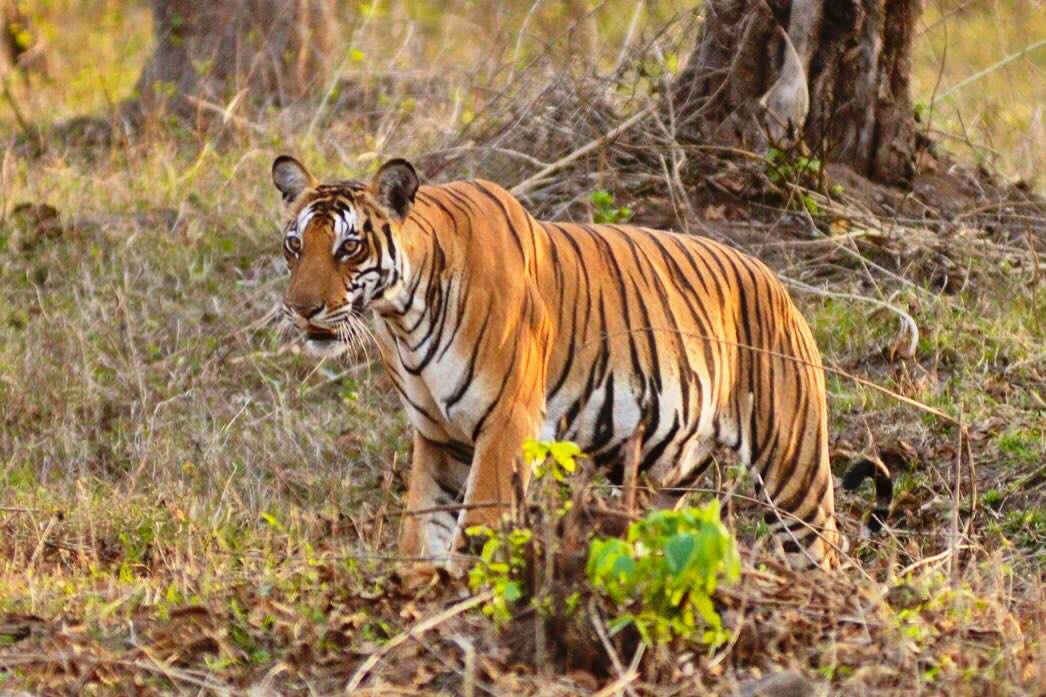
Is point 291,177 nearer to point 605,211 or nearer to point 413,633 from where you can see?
point 413,633

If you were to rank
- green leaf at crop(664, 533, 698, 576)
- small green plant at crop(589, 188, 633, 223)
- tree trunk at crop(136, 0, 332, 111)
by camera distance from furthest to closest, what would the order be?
tree trunk at crop(136, 0, 332, 111)
small green plant at crop(589, 188, 633, 223)
green leaf at crop(664, 533, 698, 576)


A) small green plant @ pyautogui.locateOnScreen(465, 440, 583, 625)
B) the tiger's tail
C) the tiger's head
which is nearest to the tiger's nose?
the tiger's head

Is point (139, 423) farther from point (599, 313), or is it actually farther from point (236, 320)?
point (599, 313)

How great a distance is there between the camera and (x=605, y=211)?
778 cm

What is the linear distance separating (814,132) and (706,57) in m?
0.62

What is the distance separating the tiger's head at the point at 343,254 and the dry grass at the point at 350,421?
0.58m

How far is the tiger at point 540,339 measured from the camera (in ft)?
17.0

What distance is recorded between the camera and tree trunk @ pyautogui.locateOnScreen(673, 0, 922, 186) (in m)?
8.12

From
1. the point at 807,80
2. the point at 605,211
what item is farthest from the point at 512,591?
the point at 807,80

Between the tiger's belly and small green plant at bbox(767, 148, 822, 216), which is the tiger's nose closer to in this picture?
the tiger's belly

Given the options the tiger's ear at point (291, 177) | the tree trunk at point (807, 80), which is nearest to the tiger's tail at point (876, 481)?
the tiger's ear at point (291, 177)

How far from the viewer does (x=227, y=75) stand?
442 inches

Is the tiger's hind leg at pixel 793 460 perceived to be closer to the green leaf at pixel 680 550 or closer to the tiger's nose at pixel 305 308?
the tiger's nose at pixel 305 308

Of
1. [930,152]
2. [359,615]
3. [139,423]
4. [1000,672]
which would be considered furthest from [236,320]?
[1000,672]
